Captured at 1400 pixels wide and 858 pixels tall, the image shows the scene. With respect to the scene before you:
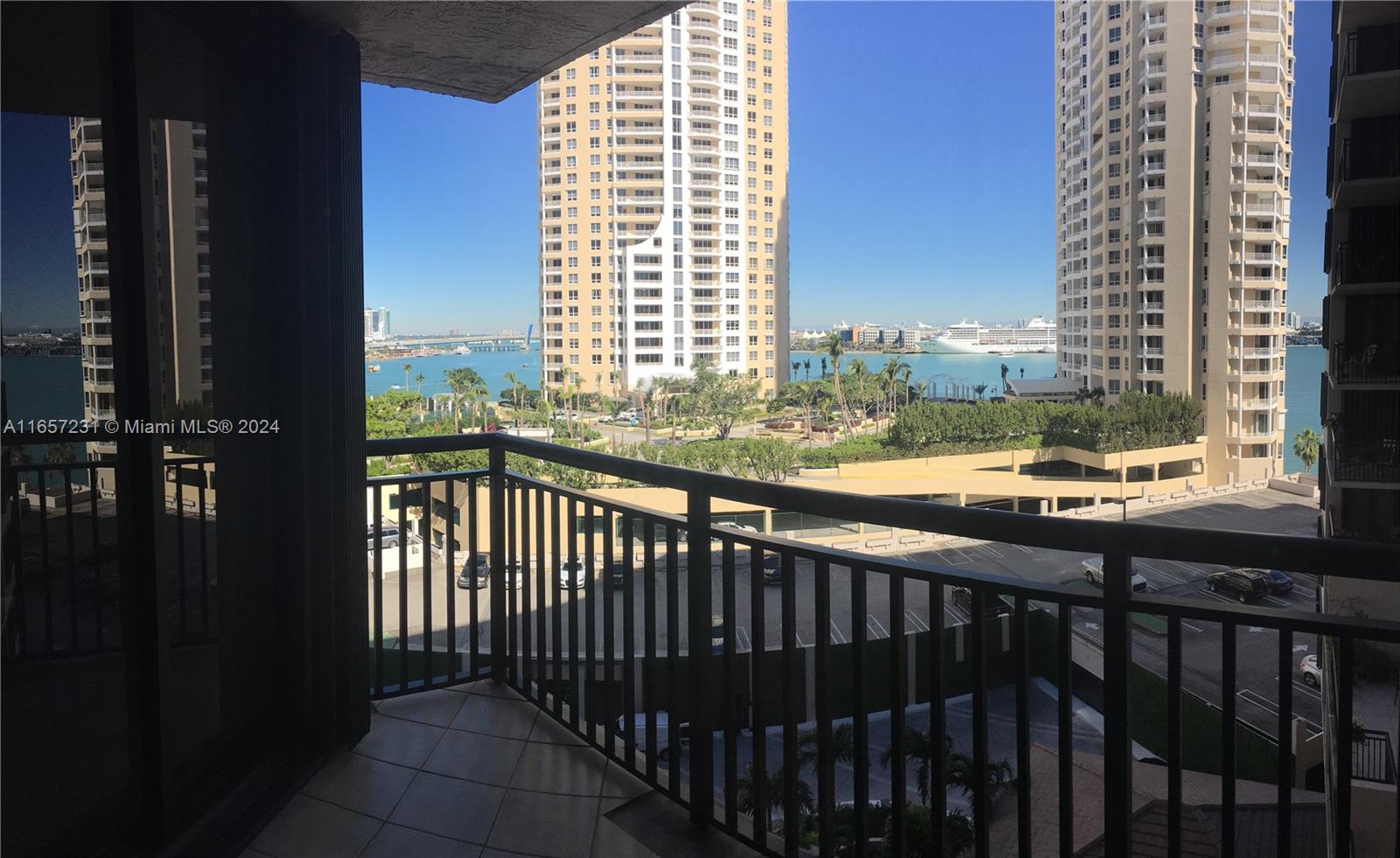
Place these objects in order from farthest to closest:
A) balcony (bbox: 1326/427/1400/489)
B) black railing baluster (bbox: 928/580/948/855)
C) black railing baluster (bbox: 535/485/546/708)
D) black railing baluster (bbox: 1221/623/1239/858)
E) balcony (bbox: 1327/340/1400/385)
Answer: balcony (bbox: 1326/427/1400/489) < balcony (bbox: 1327/340/1400/385) < black railing baluster (bbox: 535/485/546/708) < black railing baluster (bbox: 928/580/948/855) < black railing baluster (bbox: 1221/623/1239/858)

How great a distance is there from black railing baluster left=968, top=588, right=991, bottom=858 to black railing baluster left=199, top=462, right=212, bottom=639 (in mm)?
1352

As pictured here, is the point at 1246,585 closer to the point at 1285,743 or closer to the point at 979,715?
the point at 1285,743

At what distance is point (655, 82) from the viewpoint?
42031mm

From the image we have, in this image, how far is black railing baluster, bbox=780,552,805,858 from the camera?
1.23m

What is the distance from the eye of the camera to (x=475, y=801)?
1.61 metres

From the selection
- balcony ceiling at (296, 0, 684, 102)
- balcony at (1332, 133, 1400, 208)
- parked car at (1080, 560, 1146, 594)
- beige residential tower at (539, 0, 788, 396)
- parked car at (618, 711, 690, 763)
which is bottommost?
parked car at (618, 711, 690, 763)

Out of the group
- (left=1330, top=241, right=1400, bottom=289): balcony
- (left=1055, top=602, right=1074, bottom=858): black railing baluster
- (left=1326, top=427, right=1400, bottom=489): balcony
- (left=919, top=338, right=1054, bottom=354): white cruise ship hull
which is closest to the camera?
(left=1055, top=602, right=1074, bottom=858): black railing baluster

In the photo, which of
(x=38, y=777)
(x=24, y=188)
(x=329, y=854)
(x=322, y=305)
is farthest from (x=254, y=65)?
(x=329, y=854)

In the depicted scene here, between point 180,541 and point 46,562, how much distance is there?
0.27 metres

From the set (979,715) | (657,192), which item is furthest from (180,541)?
(657,192)

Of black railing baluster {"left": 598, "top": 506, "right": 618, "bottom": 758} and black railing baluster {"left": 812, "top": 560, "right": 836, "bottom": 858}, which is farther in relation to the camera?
black railing baluster {"left": 598, "top": 506, "right": 618, "bottom": 758}

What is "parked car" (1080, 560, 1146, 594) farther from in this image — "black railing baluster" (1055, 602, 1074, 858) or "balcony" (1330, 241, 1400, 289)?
"balcony" (1330, 241, 1400, 289)

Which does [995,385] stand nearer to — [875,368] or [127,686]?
[875,368]

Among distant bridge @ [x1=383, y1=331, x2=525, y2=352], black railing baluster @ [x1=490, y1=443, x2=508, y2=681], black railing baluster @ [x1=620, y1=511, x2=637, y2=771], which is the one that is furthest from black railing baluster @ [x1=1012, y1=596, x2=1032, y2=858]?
distant bridge @ [x1=383, y1=331, x2=525, y2=352]
